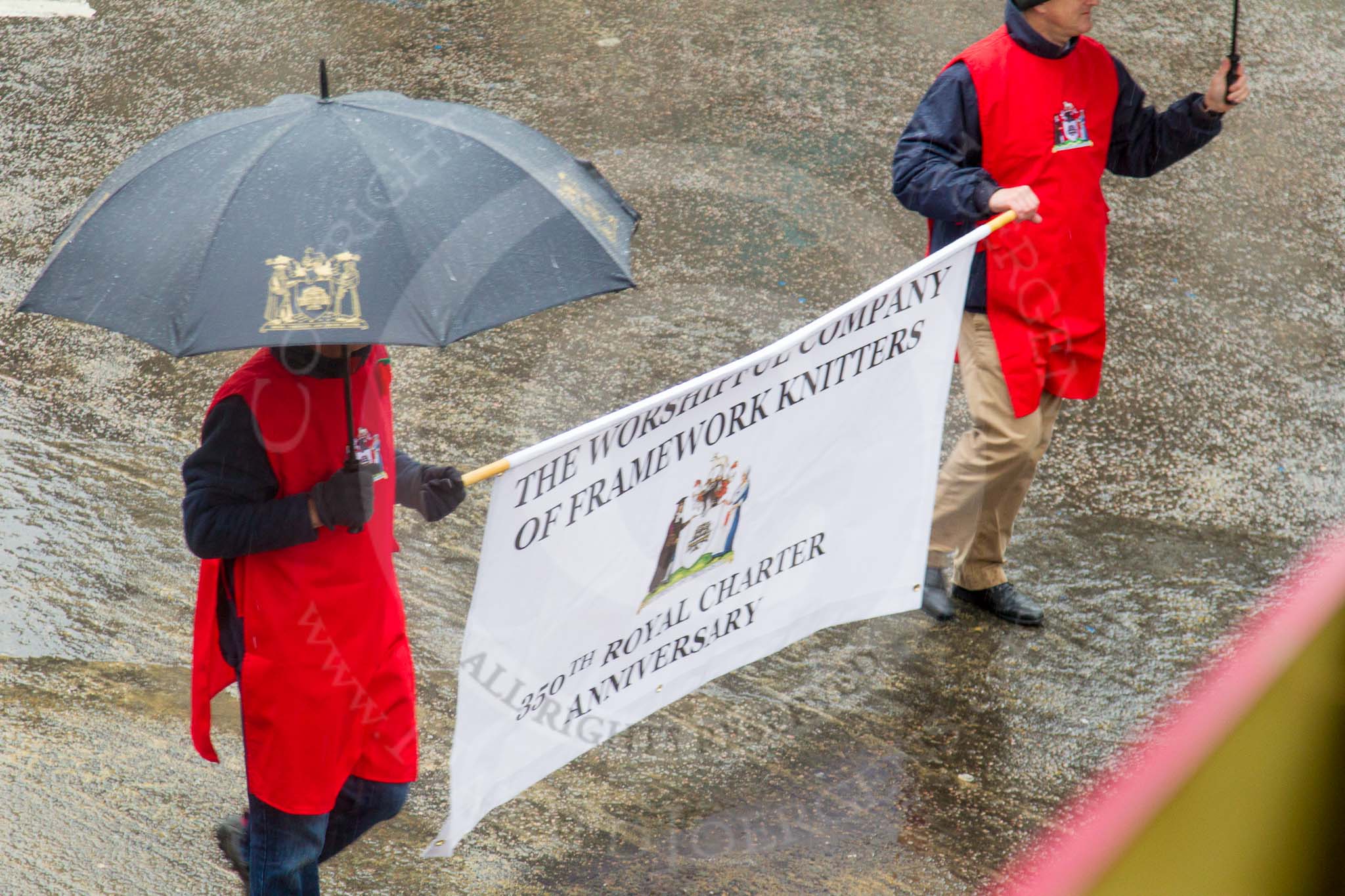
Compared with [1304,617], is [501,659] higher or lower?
lower

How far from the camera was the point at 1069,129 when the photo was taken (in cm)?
415

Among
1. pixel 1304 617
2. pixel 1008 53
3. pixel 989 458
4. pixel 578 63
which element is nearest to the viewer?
pixel 1304 617

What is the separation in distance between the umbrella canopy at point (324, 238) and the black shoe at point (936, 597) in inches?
86.5

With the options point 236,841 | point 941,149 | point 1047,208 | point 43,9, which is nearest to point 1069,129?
point 1047,208

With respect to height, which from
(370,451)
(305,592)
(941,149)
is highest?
(941,149)

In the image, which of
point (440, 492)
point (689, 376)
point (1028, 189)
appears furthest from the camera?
point (689, 376)

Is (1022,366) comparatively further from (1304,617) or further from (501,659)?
(1304,617)

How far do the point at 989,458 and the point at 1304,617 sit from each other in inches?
131

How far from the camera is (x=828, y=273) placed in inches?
256

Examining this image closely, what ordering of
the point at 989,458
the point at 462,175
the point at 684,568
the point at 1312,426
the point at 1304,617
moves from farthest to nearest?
the point at 1312,426 → the point at 989,458 → the point at 684,568 → the point at 462,175 → the point at 1304,617

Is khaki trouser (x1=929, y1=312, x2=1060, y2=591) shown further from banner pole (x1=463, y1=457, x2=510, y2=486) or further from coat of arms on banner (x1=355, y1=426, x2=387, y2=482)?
coat of arms on banner (x1=355, y1=426, x2=387, y2=482)

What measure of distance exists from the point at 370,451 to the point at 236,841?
→ 111cm

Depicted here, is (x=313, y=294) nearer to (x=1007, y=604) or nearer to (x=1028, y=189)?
(x=1028, y=189)

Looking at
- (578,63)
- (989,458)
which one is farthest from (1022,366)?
(578,63)
